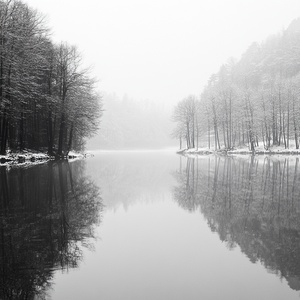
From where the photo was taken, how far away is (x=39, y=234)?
5.75 metres

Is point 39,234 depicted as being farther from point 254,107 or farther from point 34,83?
point 254,107

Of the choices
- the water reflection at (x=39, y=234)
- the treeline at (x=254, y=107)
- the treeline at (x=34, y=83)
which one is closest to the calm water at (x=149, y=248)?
the water reflection at (x=39, y=234)

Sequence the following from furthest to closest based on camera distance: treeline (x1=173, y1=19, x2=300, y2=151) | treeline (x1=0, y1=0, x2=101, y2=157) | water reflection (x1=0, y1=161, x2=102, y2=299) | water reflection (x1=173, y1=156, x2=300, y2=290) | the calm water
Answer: treeline (x1=173, y1=19, x2=300, y2=151) → treeline (x1=0, y1=0, x2=101, y2=157) → water reflection (x1=173, y1=156, x2=300, y2=290) → water reflection (x1=0, y1=161, x2=102, y2=299) → the calm water

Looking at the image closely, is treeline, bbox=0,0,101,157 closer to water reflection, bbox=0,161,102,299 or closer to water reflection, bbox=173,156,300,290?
water reflection, bbox=0,161,102,299

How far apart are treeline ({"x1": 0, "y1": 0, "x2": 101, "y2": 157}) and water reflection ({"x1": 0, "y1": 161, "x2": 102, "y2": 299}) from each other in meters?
16.2

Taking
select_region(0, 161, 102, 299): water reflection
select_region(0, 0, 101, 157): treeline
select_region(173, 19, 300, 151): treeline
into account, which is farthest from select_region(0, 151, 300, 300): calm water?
select_region(173, 19, 300, 151): treeline

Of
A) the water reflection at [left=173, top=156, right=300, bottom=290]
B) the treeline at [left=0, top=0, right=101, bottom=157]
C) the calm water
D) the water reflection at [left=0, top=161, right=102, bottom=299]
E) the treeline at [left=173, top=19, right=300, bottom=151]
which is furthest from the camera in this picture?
the treeline at [left=173, top=19, right=300, bottom=151]

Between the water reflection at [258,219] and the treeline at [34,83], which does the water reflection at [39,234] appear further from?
the treeline at [34,83]

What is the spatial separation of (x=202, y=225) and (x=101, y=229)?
219cm

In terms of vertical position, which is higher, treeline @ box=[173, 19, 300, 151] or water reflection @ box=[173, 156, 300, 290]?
treeline @ box=[173, 19, 300, 151]

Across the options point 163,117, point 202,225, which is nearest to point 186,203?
point 202,225

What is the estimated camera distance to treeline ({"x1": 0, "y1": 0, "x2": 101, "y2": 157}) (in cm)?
2428

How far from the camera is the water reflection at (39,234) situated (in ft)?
12.7

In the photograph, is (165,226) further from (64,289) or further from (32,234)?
(64,289)
